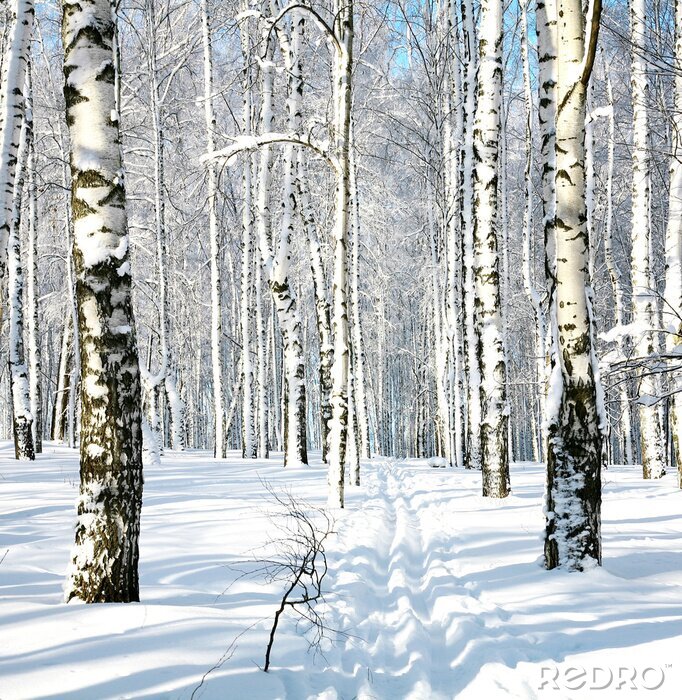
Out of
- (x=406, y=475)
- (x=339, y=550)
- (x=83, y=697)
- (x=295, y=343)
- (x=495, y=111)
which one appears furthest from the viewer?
(x=406, y=475)

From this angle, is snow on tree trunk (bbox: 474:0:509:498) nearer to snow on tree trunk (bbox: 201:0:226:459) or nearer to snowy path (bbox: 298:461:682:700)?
snowy path (bbox: 298:461:682:700)

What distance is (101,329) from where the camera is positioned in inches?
142

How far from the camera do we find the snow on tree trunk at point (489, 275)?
336 inches

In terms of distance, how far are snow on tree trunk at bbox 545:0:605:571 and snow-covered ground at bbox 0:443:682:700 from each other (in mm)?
388

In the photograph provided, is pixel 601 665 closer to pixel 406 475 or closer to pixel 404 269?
Result: pixel 406 475

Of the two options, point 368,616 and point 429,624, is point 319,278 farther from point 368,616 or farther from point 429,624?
point 429,624

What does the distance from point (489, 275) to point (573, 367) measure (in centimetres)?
437

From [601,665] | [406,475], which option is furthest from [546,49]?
[406,475]

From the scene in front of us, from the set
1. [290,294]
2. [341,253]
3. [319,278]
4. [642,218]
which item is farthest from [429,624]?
[319,278]

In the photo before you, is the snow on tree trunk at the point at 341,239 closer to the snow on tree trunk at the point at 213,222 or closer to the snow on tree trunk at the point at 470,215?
the snow on tree trunk at the point at 470,215

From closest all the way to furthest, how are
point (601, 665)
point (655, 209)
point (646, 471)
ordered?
point (601, 665), point (646, 471), point (655, 209)

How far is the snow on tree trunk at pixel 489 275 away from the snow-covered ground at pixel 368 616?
163cm

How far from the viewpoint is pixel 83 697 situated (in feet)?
7.84

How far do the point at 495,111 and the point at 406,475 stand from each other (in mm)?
9023
